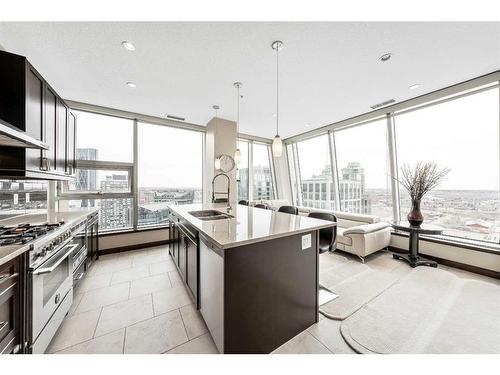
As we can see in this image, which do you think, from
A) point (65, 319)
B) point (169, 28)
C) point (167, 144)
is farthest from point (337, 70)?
point (65, 319)

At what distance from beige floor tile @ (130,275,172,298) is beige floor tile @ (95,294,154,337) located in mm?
151

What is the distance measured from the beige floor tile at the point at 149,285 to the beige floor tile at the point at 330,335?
1.82 meters

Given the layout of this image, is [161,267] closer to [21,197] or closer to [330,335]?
[21,197]

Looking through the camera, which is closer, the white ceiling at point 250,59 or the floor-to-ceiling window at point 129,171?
the white ceiling at point 250,59

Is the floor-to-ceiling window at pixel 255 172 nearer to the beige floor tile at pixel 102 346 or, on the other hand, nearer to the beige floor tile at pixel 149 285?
the beige floor tile at pixel 149 285

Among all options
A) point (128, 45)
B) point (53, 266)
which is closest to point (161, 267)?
point (53, 266)

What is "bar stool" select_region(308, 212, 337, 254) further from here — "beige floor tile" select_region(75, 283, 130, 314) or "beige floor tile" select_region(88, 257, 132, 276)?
"beige floor tile" select_region(88, 257, 132, 276)

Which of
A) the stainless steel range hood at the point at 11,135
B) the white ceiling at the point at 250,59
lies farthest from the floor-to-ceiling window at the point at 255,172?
the stainless steel range hood at the point at 11,135

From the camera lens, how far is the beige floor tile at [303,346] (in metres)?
1.42

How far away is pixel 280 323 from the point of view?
148 centimetres

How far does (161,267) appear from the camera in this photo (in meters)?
2.95

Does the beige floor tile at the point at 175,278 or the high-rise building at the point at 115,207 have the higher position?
the high-rise building at the point at 115,207

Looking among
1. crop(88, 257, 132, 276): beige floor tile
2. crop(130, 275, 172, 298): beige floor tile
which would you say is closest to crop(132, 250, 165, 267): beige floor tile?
crop(88, 257, 132, 276): beige floor tile

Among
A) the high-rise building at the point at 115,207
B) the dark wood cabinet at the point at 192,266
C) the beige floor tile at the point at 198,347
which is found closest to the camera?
the beige floor tile at the point at 198,347
